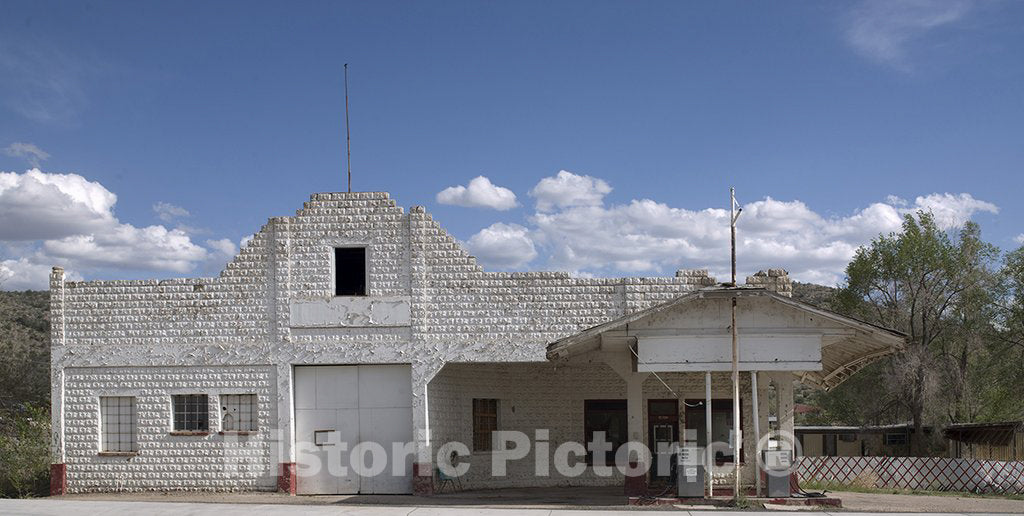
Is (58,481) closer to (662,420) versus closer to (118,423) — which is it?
(118,423)

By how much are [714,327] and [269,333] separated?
10537 millimetres

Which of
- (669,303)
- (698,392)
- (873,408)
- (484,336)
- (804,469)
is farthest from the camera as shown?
(873,408)

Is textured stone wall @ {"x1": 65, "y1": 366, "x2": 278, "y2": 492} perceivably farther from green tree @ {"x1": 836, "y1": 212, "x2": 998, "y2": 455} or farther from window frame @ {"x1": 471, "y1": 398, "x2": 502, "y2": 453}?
green tree @ {"x1": 836, "y1": 212, "x2": 998, "y2": 455}

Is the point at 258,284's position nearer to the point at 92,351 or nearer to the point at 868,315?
the point at 92,351

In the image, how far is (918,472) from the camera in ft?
100

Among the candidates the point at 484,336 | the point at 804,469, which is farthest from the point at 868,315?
the point at 484,336

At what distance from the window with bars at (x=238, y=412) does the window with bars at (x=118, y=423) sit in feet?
7.48

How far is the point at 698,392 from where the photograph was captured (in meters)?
25.6

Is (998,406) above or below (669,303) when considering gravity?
below

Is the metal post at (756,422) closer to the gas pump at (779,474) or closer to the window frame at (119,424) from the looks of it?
the gas pump at (779,474)

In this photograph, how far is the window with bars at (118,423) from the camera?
24.7 meters

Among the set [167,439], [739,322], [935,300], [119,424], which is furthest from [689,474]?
[935,300]

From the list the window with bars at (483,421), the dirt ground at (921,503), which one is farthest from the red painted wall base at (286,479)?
the dirt ground at (921,503)

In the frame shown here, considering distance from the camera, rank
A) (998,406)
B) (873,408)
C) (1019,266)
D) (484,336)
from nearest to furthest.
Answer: (484,336) → (1019,266) → (998,406) → (873,408)
